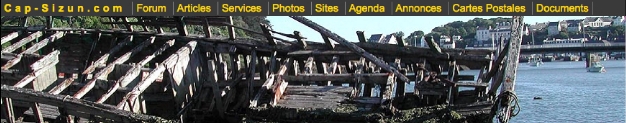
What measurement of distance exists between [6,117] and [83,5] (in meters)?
3.43

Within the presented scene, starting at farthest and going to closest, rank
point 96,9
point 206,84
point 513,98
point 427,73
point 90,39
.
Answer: point 90,39, point 206,84, point 427,73, point 96,9, point 513,98

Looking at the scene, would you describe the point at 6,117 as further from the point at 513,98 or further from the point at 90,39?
the point at 513,98

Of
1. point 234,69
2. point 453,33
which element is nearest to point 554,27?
→ point 453,33

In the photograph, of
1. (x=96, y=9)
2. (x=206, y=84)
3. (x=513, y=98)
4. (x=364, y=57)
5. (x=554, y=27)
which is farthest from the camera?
(x=554, y=27)

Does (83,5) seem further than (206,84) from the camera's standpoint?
No

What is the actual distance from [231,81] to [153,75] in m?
2.43

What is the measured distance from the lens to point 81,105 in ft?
42.1

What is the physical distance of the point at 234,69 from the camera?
1862 cm

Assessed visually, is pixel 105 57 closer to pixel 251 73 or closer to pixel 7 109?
pixel 251 73

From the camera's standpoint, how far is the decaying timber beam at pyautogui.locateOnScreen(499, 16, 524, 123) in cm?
1035

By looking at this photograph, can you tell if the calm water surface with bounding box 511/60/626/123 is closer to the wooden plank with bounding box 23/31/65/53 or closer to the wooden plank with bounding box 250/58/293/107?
the wooden plank with bounding box 250/58/293/107

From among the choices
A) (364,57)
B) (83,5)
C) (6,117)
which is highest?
(83,5)

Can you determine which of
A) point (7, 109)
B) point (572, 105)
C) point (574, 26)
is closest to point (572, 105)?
point (572, 105)

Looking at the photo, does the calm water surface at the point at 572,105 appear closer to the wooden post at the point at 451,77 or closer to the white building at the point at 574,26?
the wooden post at the point at 451,77
